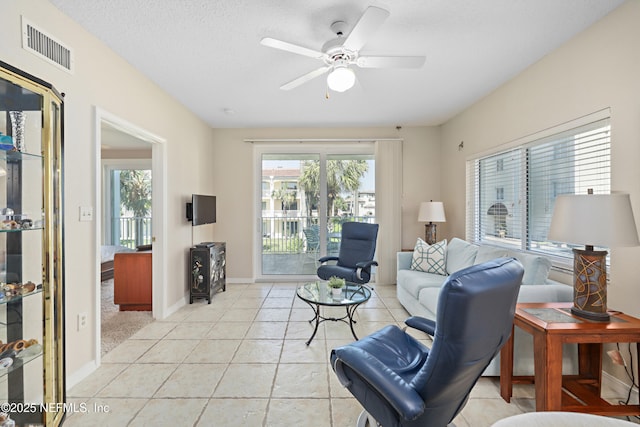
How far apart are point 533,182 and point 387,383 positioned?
2725mm

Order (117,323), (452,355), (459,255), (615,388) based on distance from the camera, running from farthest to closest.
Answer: (459,255) → (117,323) → (615,388) → (452,355)

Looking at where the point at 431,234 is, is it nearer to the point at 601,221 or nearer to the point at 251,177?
the point at 601,221

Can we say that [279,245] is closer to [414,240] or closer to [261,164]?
[261,164]

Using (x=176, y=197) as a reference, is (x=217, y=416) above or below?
below

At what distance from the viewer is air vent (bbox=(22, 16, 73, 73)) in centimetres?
170

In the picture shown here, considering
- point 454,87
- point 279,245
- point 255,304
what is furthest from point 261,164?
point 454,87

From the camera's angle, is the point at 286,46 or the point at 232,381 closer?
the point at 286,46

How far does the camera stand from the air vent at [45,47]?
1.70m

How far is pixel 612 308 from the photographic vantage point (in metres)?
1.96

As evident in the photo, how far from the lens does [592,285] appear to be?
168 centimetres

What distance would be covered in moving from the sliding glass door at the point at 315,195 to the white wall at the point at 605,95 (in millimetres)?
2316

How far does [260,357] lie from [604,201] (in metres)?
2.61

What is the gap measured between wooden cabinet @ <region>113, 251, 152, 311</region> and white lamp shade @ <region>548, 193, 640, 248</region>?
3.97 metres

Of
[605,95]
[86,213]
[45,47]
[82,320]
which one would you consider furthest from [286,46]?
[82,320]
